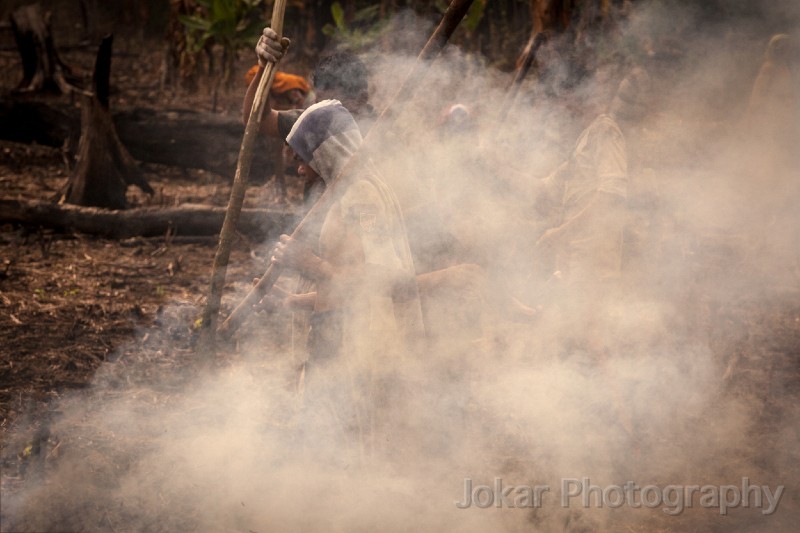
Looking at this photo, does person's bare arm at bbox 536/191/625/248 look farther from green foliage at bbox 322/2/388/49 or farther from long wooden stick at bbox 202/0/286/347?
green foliage at bbox 322/2/388/49

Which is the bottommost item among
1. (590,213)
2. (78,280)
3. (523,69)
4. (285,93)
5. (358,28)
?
(78,280)

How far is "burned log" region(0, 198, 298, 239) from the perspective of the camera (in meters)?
6.23

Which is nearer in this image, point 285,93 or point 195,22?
point 285,93

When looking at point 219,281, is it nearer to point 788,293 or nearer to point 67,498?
point 67,498

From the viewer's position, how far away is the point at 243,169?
327 centimetres

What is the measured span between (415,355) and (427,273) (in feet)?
2.47

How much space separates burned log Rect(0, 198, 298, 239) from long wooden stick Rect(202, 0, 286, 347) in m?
3.06

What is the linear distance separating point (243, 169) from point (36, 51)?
28.5 ft

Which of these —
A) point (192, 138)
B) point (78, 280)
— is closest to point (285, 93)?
point (192, 138)

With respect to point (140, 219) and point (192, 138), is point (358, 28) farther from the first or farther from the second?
point (140, 219)

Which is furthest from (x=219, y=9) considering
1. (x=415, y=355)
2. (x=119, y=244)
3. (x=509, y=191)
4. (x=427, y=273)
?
(x=415, y=355)

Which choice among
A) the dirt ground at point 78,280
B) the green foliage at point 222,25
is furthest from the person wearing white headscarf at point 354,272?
the green foliage at point 222,25

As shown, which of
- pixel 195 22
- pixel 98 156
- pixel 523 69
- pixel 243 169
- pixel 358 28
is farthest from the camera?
pixel 358 28

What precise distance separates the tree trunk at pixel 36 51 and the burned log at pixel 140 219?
473cm
